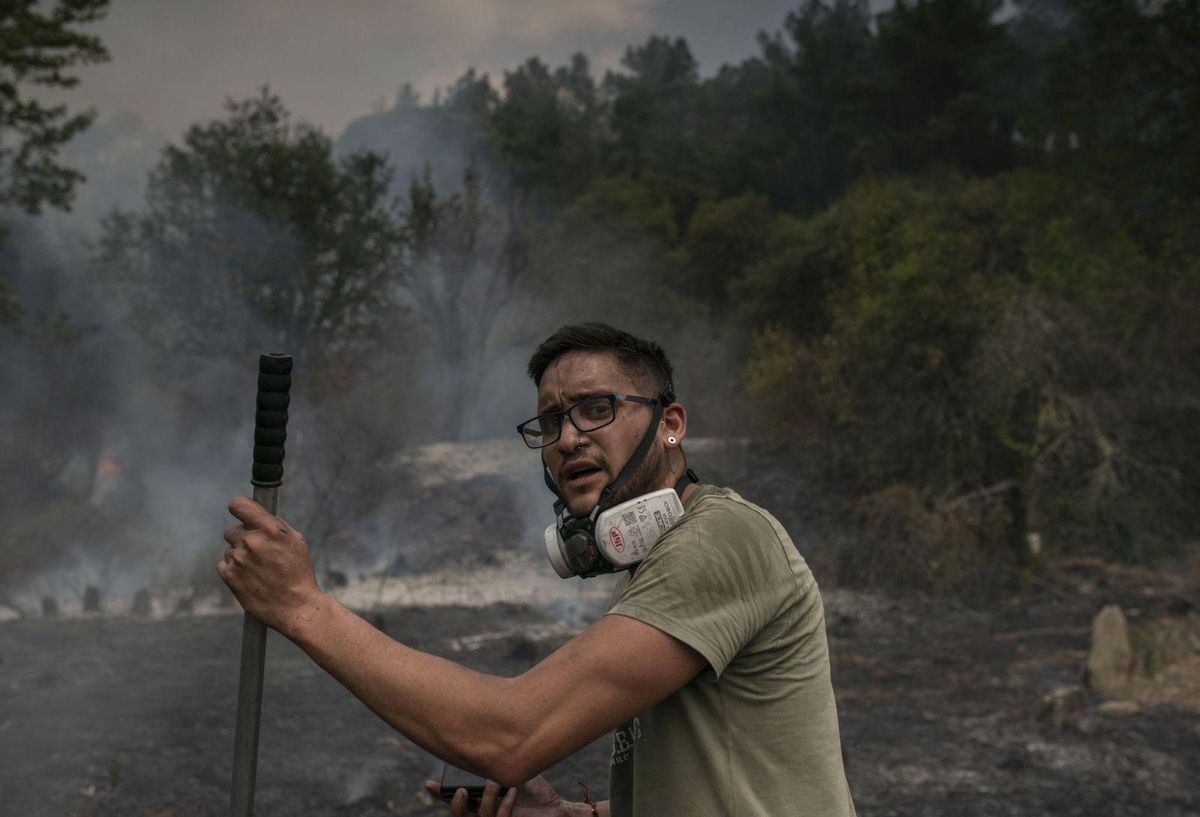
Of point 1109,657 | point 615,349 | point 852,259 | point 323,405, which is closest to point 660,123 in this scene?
point 852,259

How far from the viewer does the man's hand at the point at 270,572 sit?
5.75 feet

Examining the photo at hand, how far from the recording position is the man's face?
2.08 metres

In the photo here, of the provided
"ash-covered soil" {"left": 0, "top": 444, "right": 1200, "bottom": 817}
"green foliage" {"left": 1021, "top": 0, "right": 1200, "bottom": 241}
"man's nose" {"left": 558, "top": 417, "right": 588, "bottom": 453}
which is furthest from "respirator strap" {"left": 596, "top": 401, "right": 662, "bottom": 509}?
"green foliage" {"left": 1021, "top": 0, "right": 1200, "bottom": 241}

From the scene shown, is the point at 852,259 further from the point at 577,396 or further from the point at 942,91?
the point at 577,396

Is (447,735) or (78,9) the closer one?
(447,735)

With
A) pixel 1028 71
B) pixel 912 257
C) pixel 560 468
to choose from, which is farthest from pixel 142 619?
pixel 1028 71

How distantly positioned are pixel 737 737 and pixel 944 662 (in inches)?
328

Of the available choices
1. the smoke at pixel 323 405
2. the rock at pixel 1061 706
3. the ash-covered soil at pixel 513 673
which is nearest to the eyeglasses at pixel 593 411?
the ash-covered soil at pixel 513 673

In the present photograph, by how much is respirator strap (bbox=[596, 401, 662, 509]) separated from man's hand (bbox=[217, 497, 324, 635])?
1.87 ft

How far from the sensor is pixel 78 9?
1424 cm

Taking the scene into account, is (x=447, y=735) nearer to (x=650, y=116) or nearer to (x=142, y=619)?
(x=142, y=619)

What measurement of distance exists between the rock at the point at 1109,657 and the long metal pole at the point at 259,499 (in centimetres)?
779

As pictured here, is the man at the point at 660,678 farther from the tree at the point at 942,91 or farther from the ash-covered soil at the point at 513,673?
the tree at the point at 942,91

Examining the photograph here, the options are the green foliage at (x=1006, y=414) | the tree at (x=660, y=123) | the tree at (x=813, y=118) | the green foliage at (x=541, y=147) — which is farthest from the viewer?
the tree at (x=660, y=123)
